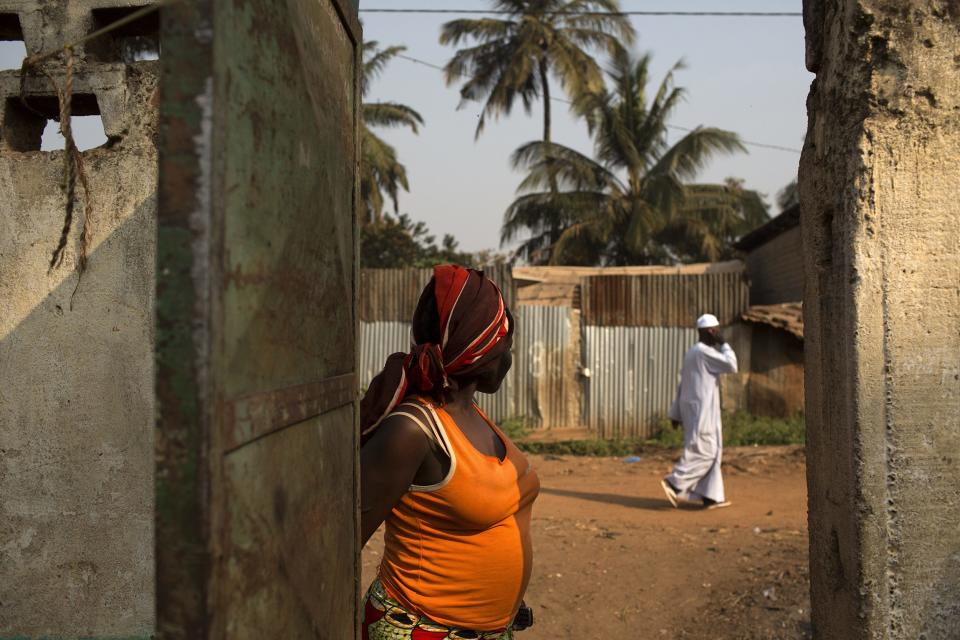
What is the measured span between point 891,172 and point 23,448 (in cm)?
300

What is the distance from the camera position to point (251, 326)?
104cm

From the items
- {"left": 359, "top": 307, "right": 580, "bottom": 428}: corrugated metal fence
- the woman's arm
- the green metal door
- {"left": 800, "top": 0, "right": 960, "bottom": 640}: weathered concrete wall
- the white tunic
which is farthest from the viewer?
{"left": 359, "top": 307, "right": 580, "bottom": 428}: corrugated metal fence

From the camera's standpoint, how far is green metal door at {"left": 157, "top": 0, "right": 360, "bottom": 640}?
90 cm

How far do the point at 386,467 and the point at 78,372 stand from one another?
5.30ft

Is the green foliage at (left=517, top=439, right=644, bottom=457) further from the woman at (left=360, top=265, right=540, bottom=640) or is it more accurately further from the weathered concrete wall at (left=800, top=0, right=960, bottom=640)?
the woman at (left=360, top=265, right=540, bottom=640)

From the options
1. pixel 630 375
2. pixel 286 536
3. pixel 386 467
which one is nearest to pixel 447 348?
pixel 386 467

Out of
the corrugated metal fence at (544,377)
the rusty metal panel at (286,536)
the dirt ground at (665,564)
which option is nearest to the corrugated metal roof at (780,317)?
the corrugated metal fence at (544,377)

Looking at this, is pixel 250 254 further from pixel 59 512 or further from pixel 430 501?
pixel 59 512

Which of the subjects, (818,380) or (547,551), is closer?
(818,380)

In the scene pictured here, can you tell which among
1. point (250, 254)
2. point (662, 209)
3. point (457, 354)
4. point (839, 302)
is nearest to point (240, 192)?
point (250, 254)

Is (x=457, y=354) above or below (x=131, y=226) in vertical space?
below

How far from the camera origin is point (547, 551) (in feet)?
20.2

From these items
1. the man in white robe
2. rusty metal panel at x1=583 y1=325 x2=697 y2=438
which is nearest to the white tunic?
the man in white robe

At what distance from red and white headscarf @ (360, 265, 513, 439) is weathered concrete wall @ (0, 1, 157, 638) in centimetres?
129
